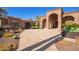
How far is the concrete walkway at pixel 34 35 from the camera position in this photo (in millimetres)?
4723

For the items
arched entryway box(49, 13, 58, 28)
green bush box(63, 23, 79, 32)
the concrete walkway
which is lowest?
the concrete walkway

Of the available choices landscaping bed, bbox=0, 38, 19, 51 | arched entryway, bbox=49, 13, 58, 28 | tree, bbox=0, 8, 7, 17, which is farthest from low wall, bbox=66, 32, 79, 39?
tree, bbox=0, 8, 7, 17

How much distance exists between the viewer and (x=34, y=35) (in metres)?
4.79

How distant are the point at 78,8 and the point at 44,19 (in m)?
0.88

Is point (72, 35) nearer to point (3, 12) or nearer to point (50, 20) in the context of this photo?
point (50, 20)

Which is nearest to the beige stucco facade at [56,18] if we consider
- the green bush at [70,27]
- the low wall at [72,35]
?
the green bush at [70,27]

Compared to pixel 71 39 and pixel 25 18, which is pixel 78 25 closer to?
pixel 71 39

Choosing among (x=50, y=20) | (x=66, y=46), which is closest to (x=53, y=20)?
(x=50, y=20)

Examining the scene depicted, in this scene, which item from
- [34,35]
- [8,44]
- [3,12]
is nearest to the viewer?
[3,12]

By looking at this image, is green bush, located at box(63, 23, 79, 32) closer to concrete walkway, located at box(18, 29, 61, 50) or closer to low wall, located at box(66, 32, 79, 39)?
low wall, located at box(66, 32, 79, 39)

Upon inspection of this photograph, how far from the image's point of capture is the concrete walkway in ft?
15.5

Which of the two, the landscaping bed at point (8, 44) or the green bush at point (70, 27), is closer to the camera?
the landscaping bed at point (8, 44)

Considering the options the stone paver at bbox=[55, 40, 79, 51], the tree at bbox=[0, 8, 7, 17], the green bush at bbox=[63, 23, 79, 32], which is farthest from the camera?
the green bush at bbox=[63, 23, 79, 32]

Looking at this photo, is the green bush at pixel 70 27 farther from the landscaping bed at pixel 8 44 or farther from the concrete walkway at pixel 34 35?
the landscaping bed at pixel 8 44
